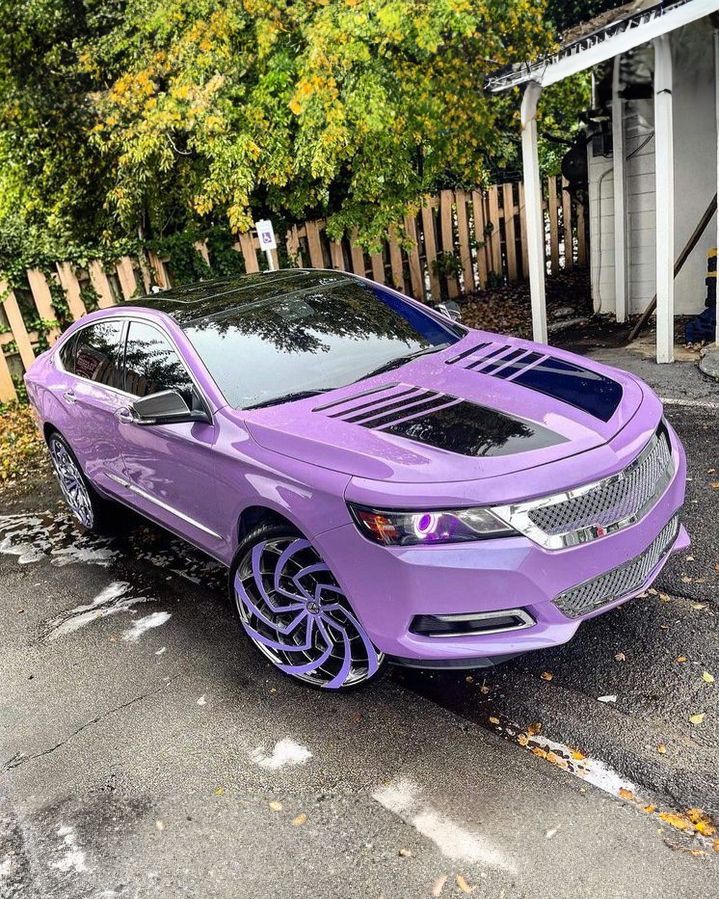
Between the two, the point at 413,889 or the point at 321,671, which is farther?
the point at 321,671

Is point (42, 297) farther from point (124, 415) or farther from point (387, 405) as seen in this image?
point (387, 405)

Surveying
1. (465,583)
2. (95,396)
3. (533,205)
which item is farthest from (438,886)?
(533,205)

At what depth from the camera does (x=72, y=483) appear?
5.76 meters

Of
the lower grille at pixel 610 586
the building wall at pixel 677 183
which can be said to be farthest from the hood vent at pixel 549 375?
the building wall at pixel 677 183

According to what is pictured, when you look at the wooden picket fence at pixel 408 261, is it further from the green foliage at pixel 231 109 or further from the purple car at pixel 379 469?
the purple car at pixel 379 469

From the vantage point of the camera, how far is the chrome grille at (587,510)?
274 cm

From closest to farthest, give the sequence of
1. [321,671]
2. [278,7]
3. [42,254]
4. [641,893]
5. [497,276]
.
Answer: [641,893]
[321,671]
[278,7]
[42,254]
[497,276]

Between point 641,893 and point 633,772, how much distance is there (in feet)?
1.61

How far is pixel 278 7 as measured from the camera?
304 inches

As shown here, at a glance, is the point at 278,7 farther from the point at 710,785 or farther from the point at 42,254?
the point at 710,785

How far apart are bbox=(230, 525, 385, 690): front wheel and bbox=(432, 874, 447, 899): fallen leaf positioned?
87 cm

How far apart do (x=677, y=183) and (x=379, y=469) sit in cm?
718

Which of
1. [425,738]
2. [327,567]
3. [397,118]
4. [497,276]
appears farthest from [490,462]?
[497,276]

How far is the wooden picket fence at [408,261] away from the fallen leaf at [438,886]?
854 cm
